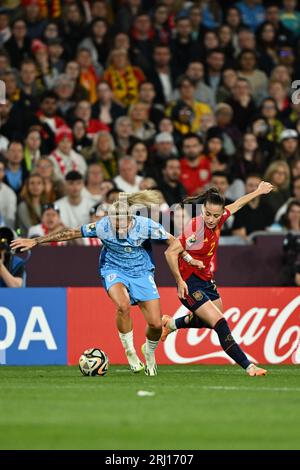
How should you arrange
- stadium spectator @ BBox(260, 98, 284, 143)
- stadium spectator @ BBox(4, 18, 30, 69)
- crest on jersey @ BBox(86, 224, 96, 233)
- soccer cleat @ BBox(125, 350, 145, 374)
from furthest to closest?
stadium spectator @ BBox(260, 98, 284, 143)
stadium spectator @ BBox(4, 18, 30, 69)
soccer cleat @ BBox(125, 350, 145, 374)
crest on jersey @ BBox(86, 224, 96, 233)

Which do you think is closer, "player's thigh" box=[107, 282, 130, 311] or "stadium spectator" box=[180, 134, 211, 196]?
"player's thigh" box=[107, 282, 130, 311]

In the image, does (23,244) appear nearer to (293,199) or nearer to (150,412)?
(150,412)

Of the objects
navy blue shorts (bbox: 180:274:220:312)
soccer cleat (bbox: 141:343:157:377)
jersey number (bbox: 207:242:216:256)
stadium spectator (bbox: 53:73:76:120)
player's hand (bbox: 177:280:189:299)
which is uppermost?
stadium spectator (bbox: 53:73:76:120)

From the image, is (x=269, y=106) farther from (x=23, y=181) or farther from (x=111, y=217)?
(x=111, y=217)

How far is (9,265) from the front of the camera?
16.8m

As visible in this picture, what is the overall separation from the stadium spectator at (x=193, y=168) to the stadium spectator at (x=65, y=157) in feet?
4.93

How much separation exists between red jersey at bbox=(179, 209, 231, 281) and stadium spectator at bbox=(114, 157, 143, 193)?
460 centimetres

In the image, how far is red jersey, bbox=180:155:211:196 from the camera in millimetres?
19531

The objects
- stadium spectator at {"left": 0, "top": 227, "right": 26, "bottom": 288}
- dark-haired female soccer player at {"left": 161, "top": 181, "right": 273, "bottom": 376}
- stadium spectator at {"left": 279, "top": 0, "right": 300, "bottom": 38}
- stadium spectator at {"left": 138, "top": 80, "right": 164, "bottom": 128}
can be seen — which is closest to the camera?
dark-haired female soccer player at {"left": 161, "top": 181, "right": 273, "bottom": 376}

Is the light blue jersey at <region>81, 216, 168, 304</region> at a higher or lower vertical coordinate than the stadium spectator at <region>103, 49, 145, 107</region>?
lower

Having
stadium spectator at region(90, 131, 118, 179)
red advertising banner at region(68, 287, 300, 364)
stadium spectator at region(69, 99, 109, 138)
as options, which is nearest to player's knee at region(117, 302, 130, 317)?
red advertising banner at region(68, 287, 300, 364)

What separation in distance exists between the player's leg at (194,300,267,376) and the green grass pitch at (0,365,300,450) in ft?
0.48

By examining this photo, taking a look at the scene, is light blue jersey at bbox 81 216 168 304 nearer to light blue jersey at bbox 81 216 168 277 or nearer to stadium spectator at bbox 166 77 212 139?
light blue jersey at bbox 81 216 168 277

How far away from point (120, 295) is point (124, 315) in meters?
0.22
